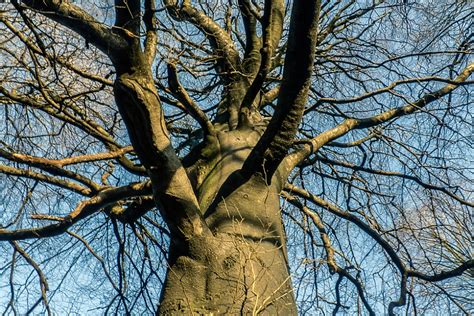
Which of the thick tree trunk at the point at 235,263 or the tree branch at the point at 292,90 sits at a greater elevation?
the tree branch at the point at 292,90

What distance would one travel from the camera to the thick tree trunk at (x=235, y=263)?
2.47 meters

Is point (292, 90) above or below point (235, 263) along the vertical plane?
above

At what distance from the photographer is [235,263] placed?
2611 mm

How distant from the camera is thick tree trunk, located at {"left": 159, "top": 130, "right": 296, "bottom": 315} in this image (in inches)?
97.2

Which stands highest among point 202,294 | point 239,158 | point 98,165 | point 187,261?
point 98,165

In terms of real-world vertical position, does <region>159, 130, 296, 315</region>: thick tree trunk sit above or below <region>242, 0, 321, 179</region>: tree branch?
below

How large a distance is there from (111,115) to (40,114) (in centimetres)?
67

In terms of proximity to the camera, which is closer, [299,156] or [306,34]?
[306,34]

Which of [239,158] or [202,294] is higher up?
[239,158]

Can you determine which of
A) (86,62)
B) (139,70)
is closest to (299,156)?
(139,70)

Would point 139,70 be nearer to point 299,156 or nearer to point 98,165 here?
point 299,156

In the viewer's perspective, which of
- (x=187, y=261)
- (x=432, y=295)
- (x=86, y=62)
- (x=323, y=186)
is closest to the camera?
(x=187, y=261)

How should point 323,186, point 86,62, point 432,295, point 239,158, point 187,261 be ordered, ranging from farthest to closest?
point 323,186 → point 432,295 → point 86,62 → point 239,158 → point 187,261

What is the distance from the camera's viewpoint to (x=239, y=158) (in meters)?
3.52
